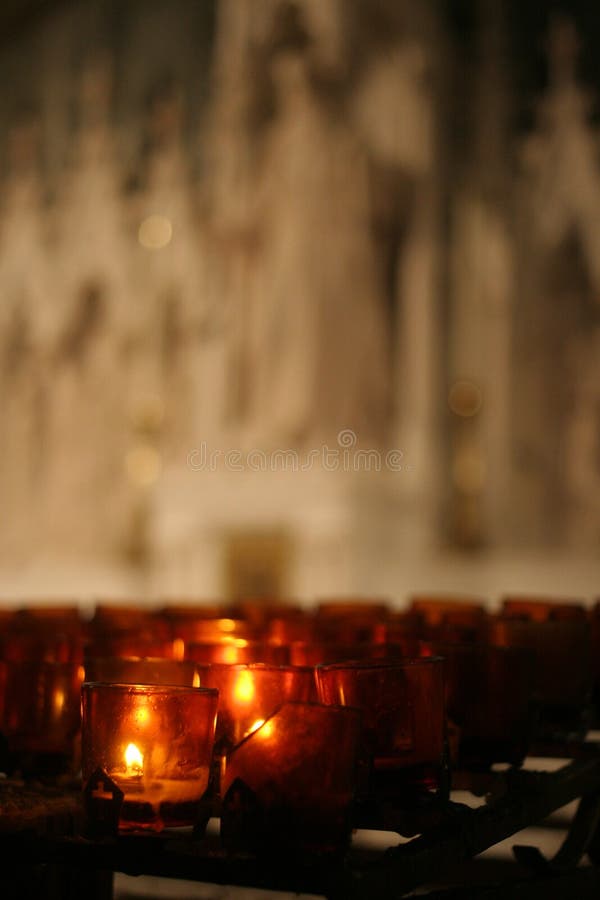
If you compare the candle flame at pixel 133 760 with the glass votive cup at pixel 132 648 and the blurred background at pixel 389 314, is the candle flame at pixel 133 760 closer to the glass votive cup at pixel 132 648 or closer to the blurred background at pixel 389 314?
the glass votive cup at pixel 132 648

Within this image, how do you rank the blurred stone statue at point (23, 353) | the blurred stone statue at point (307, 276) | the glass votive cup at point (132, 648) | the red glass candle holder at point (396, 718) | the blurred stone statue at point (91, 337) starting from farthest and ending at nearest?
the blurred stone statue at point (23, 353) → the blurred stone statue at point (91, 337) → the blurred stone statue at point (307, 276) → the glass votive cup at point (132, 648) → the red glass candle holder at point (396, 718)

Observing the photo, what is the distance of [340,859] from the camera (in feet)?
1.81

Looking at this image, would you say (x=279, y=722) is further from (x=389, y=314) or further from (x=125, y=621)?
(x=389, y=314)

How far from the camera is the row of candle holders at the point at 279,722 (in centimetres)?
58

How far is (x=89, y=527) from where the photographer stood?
5.45 metres

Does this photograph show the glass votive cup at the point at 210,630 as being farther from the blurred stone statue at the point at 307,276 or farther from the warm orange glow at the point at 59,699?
the blurred stone statue at the point at 307,276

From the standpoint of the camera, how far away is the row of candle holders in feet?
1.90

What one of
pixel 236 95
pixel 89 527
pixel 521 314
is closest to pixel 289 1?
pixel 236 95

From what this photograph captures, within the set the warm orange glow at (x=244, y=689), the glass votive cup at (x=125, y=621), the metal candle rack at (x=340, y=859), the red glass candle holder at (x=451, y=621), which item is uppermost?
the red glass candle holder at (x=451, y=621)

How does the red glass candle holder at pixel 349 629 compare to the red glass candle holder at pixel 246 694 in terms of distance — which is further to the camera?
the red glass candle holder at pixel 349 629

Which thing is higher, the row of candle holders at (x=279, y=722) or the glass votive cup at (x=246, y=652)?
the glass votive cup at (x=246, y=652)

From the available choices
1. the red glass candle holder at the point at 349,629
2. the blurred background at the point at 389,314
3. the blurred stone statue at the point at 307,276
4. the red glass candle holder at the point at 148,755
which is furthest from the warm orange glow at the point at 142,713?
the blurred stone statue at the point at 307,276

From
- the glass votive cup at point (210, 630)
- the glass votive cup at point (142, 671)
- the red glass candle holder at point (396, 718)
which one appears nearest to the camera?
the red glass candle holder at point (396, 718)

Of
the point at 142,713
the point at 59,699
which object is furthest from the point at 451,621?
the point at 142,713
